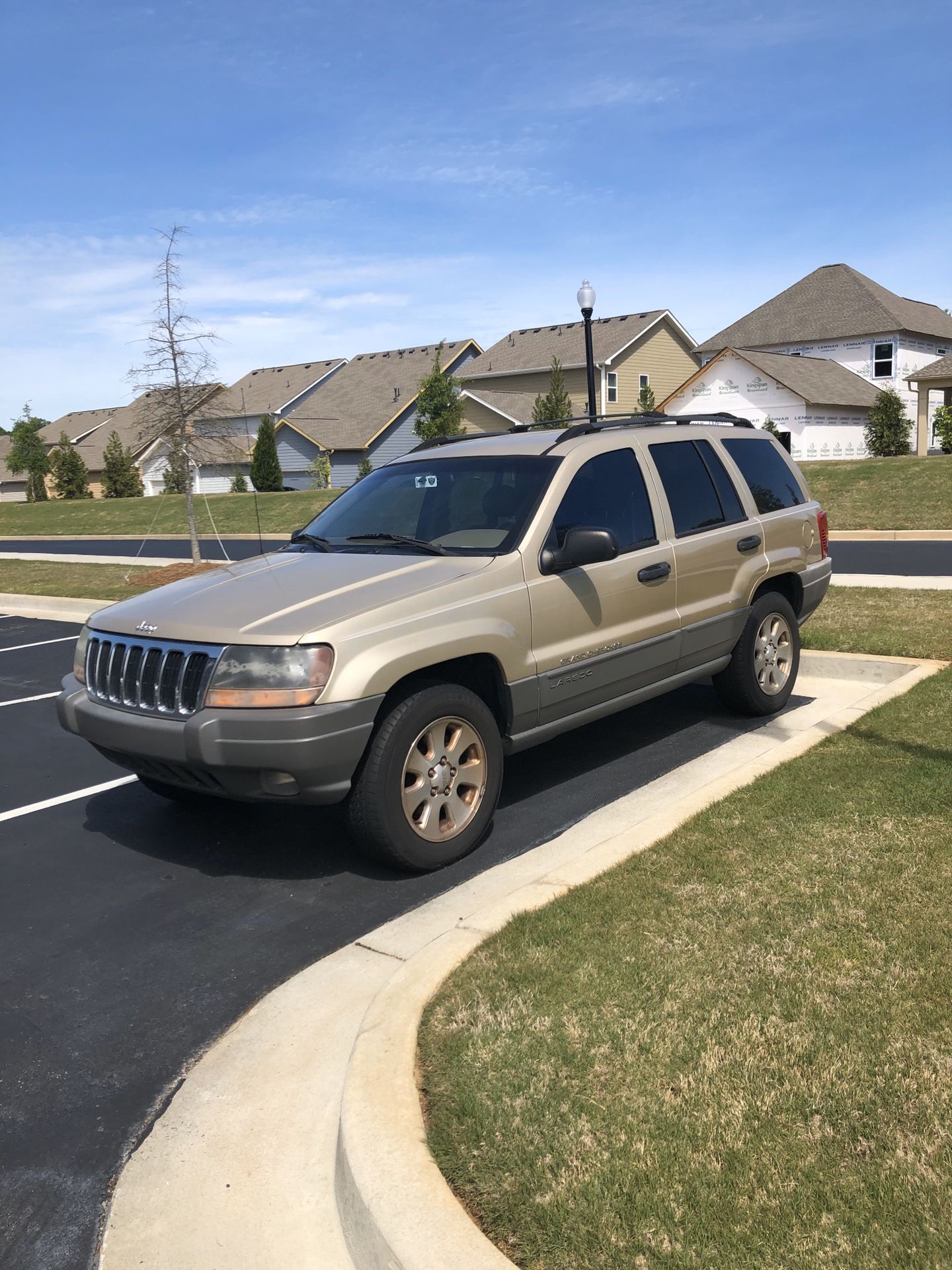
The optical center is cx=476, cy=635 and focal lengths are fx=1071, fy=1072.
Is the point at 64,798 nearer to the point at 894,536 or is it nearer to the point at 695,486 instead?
the point at 695,486

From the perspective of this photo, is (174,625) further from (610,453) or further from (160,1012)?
(610,453)

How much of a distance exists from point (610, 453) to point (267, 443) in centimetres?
4263

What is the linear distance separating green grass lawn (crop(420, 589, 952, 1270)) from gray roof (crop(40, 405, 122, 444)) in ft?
229

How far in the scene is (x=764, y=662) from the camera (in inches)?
277

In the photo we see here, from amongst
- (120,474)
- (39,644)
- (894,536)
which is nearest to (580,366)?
(120,474)

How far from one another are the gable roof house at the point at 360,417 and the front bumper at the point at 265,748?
41340 mm

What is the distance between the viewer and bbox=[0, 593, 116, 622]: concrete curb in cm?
1417

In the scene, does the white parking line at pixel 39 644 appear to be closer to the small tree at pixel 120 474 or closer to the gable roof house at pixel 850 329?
the gable roof house at pixel 850 329

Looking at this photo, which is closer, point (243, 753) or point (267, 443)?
point (243, 753)

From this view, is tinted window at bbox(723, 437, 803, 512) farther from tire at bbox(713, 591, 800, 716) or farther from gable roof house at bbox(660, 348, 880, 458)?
gable roof house at bbox(660, 348, 880, 458)

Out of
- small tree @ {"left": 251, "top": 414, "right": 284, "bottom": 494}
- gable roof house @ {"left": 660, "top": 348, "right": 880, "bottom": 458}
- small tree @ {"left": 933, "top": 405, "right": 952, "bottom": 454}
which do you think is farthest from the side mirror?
small tree @ {"left": 251, "top": 414, "right": 284, "bottom": 494}

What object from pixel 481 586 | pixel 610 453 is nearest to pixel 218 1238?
pixel 481 586

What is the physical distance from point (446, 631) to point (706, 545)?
2.31 meters

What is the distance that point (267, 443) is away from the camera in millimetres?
46875
